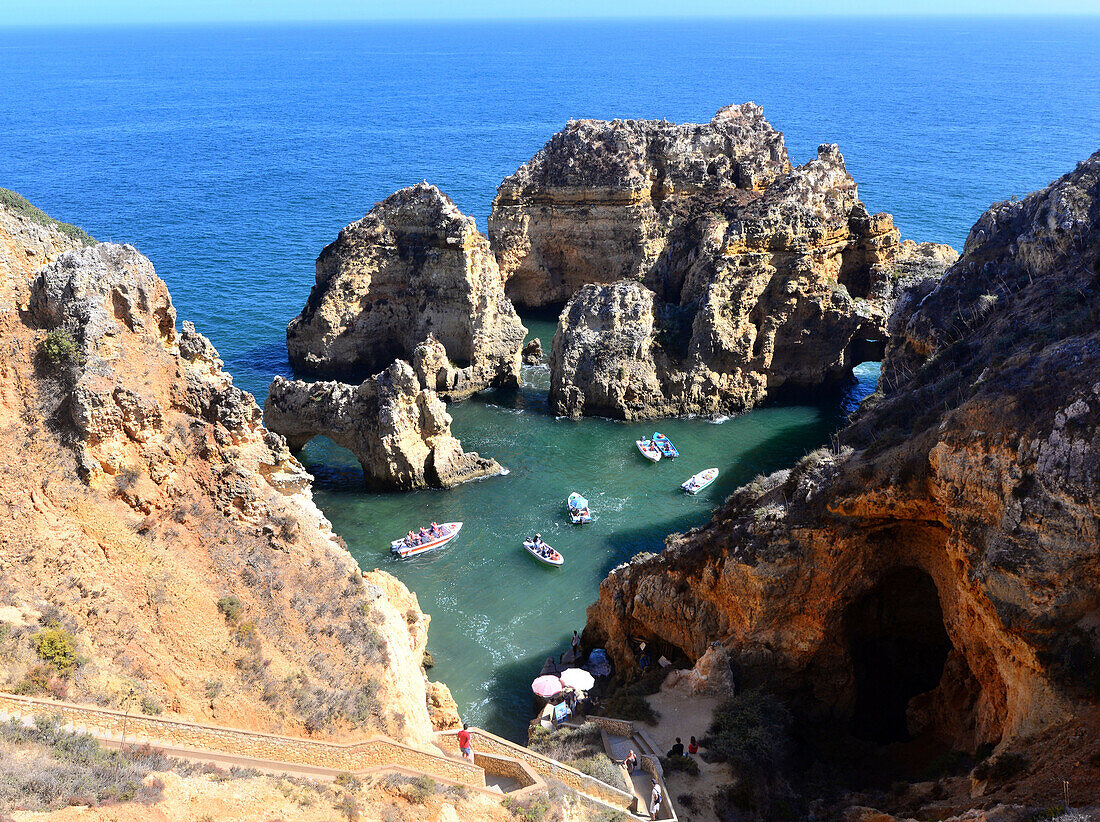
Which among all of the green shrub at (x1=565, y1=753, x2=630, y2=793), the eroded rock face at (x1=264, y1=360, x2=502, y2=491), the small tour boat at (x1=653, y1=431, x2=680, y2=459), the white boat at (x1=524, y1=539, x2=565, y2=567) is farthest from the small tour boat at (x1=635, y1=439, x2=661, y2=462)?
the green shrub at (x1=565, y1=753, x2=630, y2=793)

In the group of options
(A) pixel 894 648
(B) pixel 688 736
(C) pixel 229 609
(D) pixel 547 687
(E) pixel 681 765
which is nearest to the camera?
(C) pixel 229 609

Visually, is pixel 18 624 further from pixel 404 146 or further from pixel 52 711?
pixel 404 146

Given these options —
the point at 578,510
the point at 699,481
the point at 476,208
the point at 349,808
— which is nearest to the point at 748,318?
the point at 699,481

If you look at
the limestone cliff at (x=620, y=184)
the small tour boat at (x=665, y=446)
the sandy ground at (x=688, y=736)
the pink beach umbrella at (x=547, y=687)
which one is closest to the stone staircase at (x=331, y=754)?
the sandy ground at (x=688, y=736)

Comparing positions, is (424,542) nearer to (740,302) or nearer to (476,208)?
(740,302)

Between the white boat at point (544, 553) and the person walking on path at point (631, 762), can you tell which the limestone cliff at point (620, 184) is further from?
the person walking on path at point (631, 762)

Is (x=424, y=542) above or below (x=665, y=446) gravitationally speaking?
below
